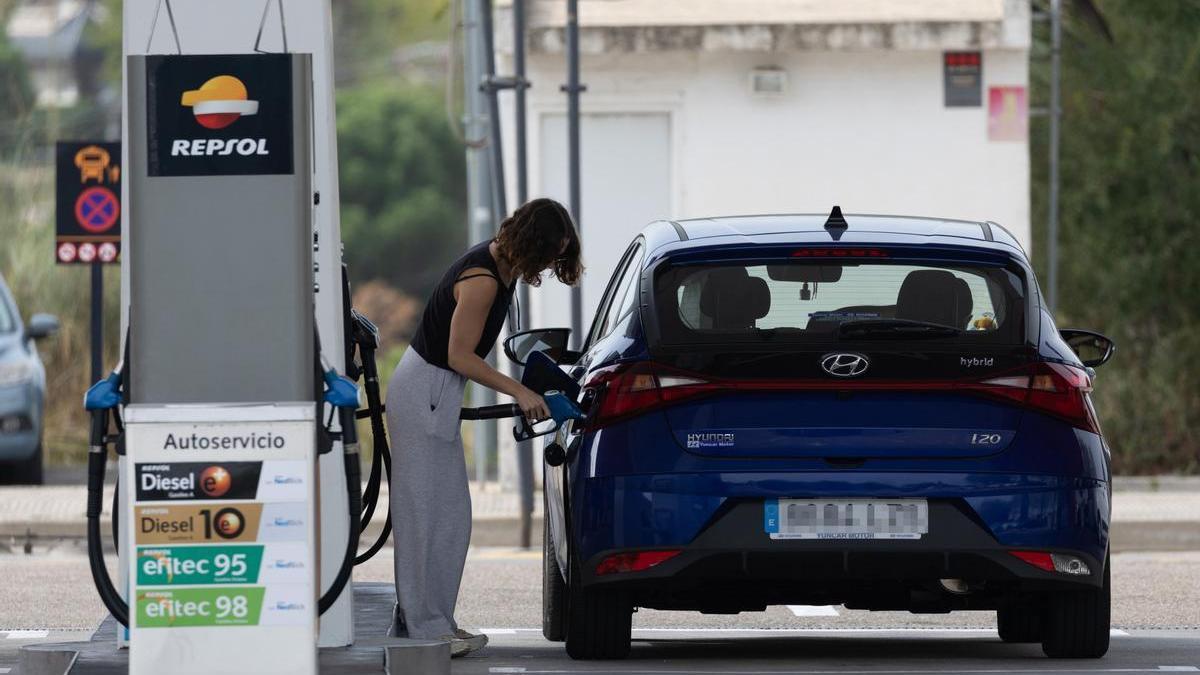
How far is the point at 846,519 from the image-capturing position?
807 cm

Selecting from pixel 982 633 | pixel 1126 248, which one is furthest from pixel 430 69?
pixel 982 633

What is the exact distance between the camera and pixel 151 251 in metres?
6.68

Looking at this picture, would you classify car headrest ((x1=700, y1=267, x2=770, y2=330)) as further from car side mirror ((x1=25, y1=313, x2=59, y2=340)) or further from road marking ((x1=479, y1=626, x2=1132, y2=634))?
car side mirror ((x1=25, y1=313, x2=59, y2=340))

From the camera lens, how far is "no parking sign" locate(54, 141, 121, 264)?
52.9 feet

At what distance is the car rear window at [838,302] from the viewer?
27.0 feet

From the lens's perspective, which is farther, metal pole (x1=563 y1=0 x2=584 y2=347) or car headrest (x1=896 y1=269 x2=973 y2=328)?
metal pole (x1=563 y1=0 x2=584 y2=347)

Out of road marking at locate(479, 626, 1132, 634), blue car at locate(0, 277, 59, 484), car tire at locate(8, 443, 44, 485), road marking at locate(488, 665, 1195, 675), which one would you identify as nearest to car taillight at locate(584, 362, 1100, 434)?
road marking at locate(488, 665, 1195, 675)

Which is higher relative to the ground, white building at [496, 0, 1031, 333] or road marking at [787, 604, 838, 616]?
white building at [496, 0, 1031, 333]

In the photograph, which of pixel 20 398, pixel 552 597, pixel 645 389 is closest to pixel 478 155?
pixel 20 398

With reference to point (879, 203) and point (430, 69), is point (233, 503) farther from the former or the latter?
point (430, 69)

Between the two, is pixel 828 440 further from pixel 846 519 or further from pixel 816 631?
pixel 816 631

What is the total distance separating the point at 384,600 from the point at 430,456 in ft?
2.98

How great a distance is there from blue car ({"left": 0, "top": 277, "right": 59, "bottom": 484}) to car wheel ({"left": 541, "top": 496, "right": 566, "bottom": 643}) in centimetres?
1014

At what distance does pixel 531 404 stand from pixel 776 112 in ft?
37.1
